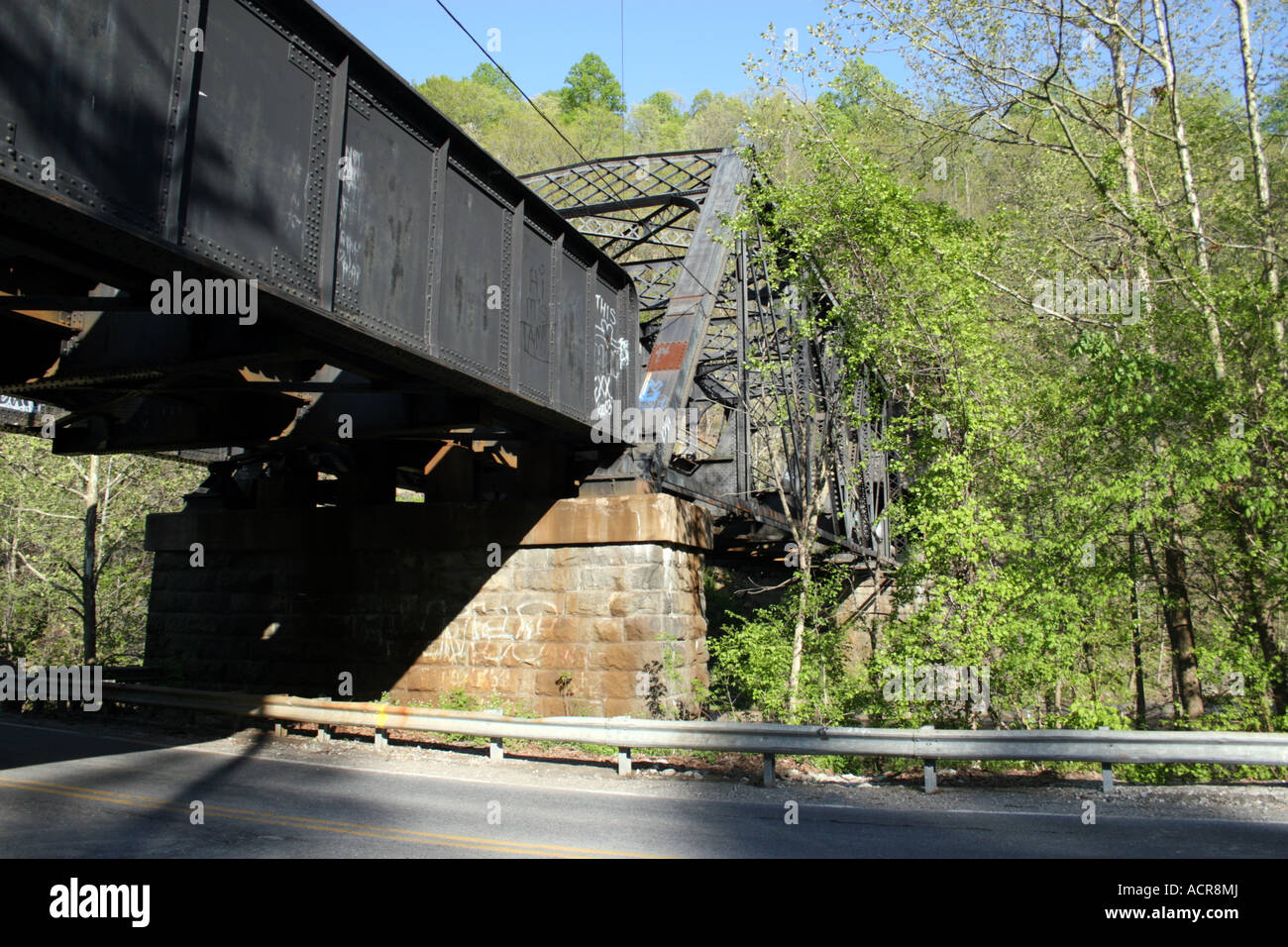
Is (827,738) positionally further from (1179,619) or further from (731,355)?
(731,355)

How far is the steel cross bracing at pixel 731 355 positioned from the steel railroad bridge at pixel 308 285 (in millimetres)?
104

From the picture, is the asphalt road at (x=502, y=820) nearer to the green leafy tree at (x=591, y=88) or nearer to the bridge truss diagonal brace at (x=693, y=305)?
the bridge truss diagonal brace at (x=693, y=305)

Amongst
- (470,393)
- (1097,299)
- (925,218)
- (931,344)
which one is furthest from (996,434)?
(470,393)

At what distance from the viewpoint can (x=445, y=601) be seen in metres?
13.5

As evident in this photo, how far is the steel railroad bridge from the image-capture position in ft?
18.6

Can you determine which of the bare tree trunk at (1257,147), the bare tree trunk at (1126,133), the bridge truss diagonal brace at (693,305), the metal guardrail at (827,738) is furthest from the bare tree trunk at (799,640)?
the bare tree trunk at (1257,147)

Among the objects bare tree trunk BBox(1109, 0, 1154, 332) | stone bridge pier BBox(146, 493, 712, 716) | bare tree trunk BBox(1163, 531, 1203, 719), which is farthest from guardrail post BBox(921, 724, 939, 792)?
bare tree trunk BBox(1109, 0, 1154, 332)

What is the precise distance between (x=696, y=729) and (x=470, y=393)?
468cm

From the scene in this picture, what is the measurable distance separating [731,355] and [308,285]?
16.1 m

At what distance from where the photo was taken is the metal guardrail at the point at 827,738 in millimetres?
7898

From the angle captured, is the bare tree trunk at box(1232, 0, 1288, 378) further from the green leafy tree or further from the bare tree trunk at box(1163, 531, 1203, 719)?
the green leafy tree

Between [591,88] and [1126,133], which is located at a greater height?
[591,88]

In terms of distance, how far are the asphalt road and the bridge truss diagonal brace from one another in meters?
5.79

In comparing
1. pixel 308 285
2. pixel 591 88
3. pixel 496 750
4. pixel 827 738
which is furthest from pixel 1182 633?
pixel 591 88
